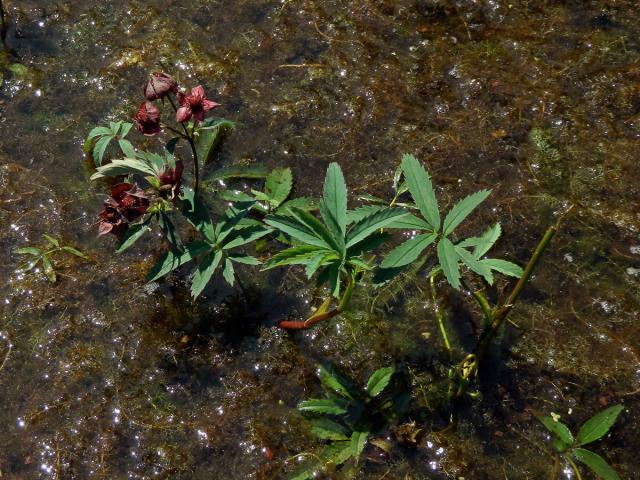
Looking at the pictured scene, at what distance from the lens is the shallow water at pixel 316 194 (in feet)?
8.84

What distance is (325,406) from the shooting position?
104 inches

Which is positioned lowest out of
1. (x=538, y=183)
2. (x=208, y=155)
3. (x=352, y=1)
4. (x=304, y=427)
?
(x=304, y=427)

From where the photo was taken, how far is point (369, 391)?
270 cm

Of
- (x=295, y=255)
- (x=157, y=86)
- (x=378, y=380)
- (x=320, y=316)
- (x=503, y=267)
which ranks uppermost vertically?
(x=157, y=86)

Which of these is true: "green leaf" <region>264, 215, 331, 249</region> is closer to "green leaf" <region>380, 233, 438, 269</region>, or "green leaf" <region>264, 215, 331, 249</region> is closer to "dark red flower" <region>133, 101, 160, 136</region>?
"green leaf" <region>380, 233, 438, 269</region>

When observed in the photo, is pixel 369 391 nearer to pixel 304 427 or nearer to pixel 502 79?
pixel 304 427

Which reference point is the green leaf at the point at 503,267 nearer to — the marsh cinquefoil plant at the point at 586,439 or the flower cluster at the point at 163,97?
the marsh cinquefoil plant at the point at 586,439

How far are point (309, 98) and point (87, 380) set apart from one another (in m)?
1.66

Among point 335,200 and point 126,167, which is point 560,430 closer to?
point 335,200

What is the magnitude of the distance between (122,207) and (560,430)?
177 centimetres

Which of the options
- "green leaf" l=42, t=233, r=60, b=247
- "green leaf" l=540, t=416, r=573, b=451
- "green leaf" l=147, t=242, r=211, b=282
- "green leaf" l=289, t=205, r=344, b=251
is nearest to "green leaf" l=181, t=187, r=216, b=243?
"green leaf" l=147, t=242, r=211, b=282

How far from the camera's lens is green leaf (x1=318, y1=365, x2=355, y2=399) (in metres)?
2.71

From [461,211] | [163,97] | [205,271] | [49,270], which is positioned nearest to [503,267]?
[461,211]

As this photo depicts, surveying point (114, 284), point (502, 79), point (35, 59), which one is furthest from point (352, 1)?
point (114, 284)
